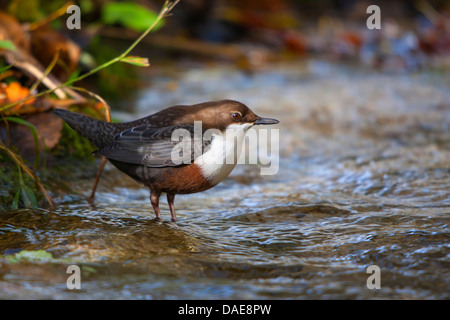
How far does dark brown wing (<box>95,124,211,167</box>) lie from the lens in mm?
3430

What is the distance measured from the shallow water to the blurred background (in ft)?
0.04

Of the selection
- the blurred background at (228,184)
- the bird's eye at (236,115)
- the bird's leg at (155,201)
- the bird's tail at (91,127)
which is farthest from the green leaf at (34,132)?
the bird's eye at (236,115)

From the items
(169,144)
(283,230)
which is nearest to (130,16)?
(169,144)

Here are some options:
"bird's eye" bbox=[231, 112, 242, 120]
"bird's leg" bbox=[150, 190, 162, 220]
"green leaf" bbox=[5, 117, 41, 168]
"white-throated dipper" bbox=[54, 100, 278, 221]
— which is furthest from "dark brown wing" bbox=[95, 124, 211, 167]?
"green leaf" bbox=[5, 117, 41, 168]

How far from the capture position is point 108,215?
11.3ft

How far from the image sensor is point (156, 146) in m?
3.49

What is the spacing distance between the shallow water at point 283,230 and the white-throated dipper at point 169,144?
0.25 metres

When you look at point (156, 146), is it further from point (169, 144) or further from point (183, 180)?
point (183, 180)

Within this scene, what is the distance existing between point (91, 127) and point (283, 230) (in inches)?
53.3

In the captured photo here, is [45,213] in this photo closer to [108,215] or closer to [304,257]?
[108,215]

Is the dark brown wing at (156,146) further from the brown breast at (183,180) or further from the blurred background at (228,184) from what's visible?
the blurred background at (228,184)
